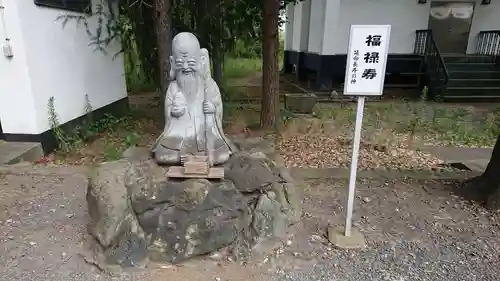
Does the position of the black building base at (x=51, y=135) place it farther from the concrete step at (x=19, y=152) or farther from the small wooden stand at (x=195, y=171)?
the small wooden stand at (x=195, y=171)

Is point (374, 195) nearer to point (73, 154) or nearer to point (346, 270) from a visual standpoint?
point (346, 270)

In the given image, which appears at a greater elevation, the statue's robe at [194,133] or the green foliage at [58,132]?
the statue's robe at [194,133]

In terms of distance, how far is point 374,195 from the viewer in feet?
12.8

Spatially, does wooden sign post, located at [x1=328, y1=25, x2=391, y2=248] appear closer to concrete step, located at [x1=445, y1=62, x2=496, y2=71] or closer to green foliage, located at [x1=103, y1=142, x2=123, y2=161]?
green foliage, located at [x1=103, y1=142, x2=123, y2=161]

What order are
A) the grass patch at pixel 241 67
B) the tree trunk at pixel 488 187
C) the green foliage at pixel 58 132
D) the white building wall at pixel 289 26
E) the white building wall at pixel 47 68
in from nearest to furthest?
the tree trunk at pixel 488 187, the white building wall at pixel 47 68, the green foliage at pixel 58 132, the white building wall at pixel 289 26, the grass patch at pixel 241 67

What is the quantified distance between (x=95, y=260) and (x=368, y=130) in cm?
516

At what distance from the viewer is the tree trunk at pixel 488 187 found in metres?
3.51

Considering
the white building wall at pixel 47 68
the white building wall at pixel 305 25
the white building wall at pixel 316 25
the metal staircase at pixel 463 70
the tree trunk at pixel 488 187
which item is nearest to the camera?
the tree trunk at pixel 488 187

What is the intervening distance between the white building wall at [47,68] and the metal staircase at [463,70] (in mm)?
8397

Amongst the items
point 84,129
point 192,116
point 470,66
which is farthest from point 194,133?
point 470,66

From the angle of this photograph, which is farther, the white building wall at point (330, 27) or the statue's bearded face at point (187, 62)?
the white building wall at point (330, 27)

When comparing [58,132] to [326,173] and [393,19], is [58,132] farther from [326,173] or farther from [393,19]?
[393,19]

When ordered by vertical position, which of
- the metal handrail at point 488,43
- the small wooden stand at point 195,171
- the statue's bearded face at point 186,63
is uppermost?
the metal handrail at point 488,43

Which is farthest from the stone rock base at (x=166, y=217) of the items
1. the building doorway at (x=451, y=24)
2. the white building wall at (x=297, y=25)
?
the white building wall at (x=297, y=25)
